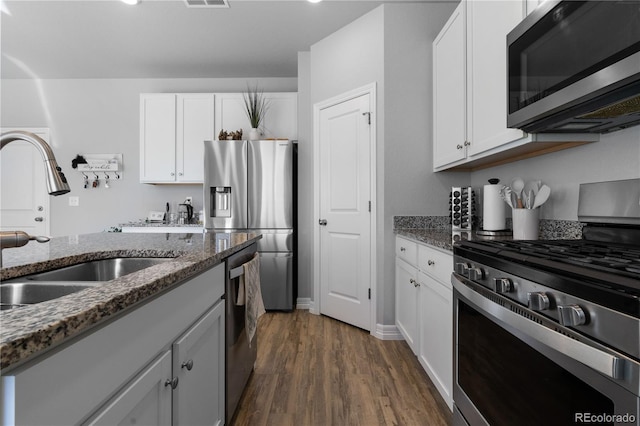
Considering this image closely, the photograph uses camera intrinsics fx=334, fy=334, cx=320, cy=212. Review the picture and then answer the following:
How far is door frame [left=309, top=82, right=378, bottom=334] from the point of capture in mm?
2789

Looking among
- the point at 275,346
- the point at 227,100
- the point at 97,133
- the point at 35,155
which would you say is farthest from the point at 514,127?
the point at 35,155

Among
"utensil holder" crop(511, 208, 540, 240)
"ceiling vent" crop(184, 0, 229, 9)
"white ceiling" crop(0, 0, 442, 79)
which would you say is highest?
"white ceiling" crop(0, 0, 442, 79)

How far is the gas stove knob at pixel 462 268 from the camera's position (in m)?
1.26

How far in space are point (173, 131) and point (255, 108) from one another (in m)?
1.05

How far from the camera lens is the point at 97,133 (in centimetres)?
438

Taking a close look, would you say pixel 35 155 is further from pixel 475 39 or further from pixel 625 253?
pixel 625 253

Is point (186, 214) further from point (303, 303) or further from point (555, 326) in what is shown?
point (555, 326)

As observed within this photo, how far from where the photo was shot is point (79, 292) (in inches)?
26.8

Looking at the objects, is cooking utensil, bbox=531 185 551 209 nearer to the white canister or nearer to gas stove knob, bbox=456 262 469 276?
the white canister

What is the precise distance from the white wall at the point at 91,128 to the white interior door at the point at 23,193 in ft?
0.46

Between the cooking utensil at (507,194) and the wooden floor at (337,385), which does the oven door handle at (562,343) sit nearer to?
the cooking utensil at (507,194)

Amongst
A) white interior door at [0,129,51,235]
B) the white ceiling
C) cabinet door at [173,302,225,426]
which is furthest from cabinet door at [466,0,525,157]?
white interior door at [0,129,51,235]

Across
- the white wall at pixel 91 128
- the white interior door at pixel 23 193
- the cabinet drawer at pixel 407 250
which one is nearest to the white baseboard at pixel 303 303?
the cabinet drawer at pixel 407 250

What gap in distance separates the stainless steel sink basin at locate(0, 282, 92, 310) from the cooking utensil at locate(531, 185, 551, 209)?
5.97 feet
